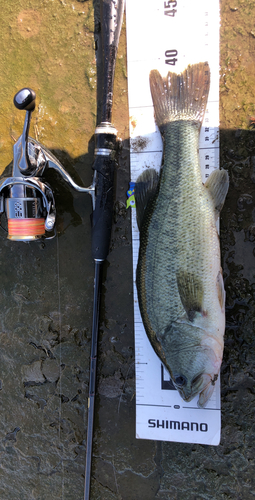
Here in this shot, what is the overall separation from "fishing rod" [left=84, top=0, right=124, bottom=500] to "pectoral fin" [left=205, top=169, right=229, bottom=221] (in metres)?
0.69

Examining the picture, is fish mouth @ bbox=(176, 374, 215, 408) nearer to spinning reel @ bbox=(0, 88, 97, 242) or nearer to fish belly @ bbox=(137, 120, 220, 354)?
fish belly @ bbox=(137, 120, 220, 354)

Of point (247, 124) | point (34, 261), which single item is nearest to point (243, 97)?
point (247, 124)

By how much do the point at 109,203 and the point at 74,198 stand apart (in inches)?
14.4

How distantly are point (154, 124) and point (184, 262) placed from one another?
3.54ft

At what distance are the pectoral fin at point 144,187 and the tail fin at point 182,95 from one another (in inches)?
12.8

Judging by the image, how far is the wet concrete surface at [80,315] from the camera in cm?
201

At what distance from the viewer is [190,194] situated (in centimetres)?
175

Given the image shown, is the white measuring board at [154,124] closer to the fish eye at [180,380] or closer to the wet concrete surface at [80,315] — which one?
the wet concrete surface at [80,315]

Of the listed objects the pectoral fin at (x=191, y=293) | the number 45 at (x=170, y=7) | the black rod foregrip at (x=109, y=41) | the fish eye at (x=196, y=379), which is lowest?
the fish eye at (x=196, y=379)

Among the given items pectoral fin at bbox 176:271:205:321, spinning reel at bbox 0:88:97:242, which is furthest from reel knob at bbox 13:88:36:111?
pectoral fin at bbox 176:271:205:321

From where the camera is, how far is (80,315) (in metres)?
2.22

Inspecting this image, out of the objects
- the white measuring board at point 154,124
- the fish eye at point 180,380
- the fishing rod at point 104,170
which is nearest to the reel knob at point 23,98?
the fishing rod at point 104,170

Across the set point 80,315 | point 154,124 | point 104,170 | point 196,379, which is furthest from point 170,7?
point 196,379

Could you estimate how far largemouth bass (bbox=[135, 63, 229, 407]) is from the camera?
1671 millimetres
